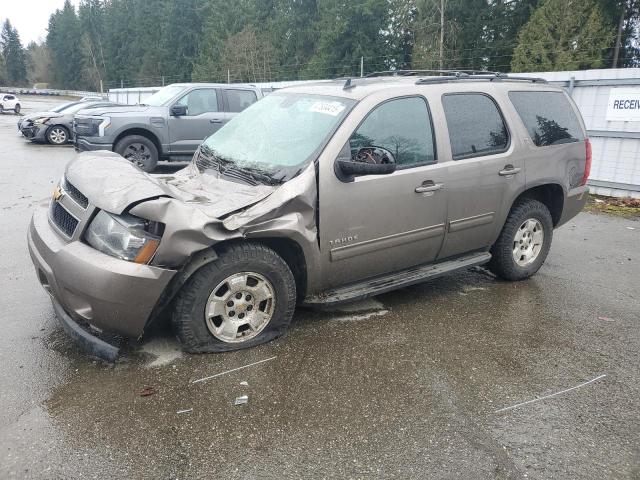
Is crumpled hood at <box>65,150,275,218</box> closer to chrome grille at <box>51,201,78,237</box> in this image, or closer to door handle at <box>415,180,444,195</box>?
chrome grille at <box>51,201,78,237</box>

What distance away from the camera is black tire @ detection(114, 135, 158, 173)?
33.1ft

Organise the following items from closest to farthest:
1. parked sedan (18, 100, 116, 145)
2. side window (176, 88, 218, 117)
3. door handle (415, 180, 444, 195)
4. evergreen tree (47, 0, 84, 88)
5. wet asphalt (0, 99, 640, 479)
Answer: wet asphalt (0, 99, 640, 479)
door handle (415, 180, 444, 195)
side window (176, 88, 218, 117)
parked sedan (18, 100, 116, 145)
evergreen tree (47, 0, 84, 88)

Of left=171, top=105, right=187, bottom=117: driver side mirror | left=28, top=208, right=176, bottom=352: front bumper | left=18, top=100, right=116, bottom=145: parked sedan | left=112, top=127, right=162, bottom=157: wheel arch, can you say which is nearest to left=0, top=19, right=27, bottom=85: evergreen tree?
left=18, top=100, right=116, bottom=145: parked sedan

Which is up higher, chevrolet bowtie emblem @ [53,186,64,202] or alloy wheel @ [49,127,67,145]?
chevrolet bowtie emblem @ [53,186,64,202]

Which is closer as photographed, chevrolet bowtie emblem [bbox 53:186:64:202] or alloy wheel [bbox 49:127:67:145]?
chevrolet bowtie emblem [bbox 53:186:64:202]

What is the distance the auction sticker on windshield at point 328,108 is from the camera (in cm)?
381

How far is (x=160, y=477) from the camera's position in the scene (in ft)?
7.82


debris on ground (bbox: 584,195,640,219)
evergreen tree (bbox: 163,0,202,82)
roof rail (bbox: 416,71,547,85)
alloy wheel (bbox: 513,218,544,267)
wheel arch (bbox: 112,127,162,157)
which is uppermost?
evergreen tree (bbox: 163,0,202,82)

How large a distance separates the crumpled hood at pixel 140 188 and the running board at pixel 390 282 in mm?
892

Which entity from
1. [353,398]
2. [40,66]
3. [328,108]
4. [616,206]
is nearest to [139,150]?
[328,108]

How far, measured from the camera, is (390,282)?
13.2 ft

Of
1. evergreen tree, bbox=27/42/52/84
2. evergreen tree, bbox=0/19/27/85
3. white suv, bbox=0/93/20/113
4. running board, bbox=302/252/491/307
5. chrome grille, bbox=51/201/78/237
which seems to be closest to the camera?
chrome grille, bbox=51/201/78/237

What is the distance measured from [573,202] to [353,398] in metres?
3.41

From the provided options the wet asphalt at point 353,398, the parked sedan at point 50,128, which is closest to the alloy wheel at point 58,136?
the parked sedan at point 50,128
